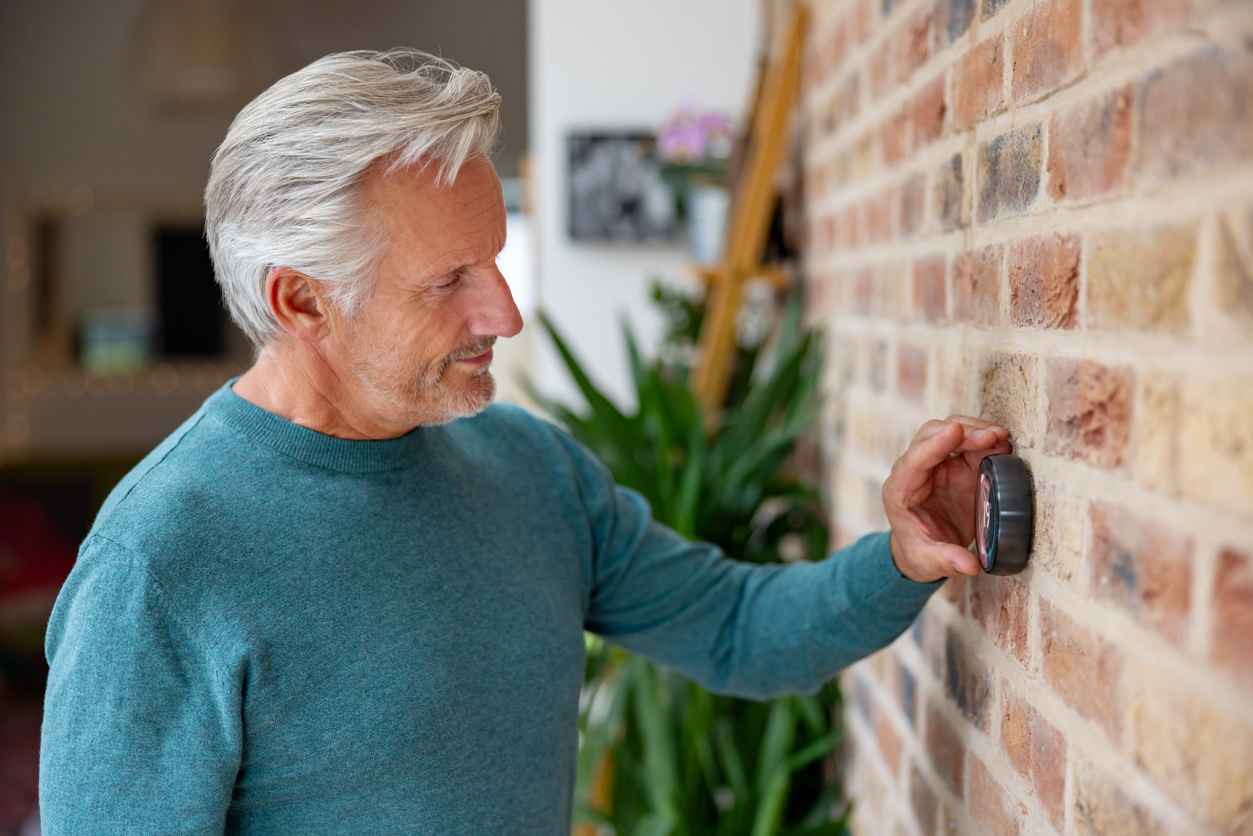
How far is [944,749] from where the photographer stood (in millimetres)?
1267

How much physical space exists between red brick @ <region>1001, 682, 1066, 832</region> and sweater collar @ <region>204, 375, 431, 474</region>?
2.11 feet

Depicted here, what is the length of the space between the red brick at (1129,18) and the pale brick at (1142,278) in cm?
12

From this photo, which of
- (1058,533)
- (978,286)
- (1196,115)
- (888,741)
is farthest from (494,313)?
(888,741)

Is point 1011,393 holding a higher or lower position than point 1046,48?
lower

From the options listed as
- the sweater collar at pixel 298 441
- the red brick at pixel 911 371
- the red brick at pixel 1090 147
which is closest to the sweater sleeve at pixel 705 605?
A: the red brick at pixel 911 371

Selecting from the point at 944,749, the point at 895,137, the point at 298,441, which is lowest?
the point at 944,749

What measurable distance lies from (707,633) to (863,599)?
10.0 inches

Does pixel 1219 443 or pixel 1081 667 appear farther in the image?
pixel 1081 667

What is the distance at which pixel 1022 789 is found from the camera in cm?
100

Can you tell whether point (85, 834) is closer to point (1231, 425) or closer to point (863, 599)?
point (863, 599)

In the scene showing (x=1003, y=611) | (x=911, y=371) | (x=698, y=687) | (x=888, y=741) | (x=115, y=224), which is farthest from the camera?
(x=115, y=224)

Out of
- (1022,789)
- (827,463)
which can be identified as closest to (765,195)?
(827,463)

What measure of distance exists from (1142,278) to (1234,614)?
0.73 feet

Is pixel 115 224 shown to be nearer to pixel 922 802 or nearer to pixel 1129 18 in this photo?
pixel 922 802
